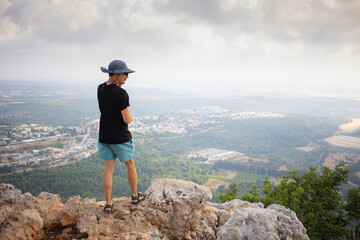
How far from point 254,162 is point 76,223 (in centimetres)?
5488

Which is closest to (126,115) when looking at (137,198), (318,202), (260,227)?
(137,198)

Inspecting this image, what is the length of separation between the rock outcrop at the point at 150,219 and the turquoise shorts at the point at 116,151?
3.83 ft

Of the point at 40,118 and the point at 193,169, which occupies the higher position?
the point at 40,118

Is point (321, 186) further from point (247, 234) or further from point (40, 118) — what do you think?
point (40, 118)

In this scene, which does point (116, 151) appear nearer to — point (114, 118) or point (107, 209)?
point (114, 118)

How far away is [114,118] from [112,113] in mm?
100

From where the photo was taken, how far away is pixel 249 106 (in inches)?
5182

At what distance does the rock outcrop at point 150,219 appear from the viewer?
11.7ft

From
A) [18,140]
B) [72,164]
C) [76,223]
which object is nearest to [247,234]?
[76,223]

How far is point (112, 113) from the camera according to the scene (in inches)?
142

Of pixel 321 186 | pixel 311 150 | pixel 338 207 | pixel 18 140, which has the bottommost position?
pixel 311 150

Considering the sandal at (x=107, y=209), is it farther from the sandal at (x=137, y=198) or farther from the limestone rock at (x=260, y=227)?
the limestone rock at (x=260, y=227)

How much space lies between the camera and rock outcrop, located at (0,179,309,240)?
141 inches

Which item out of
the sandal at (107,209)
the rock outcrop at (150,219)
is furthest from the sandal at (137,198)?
the sandal at (107,209)
